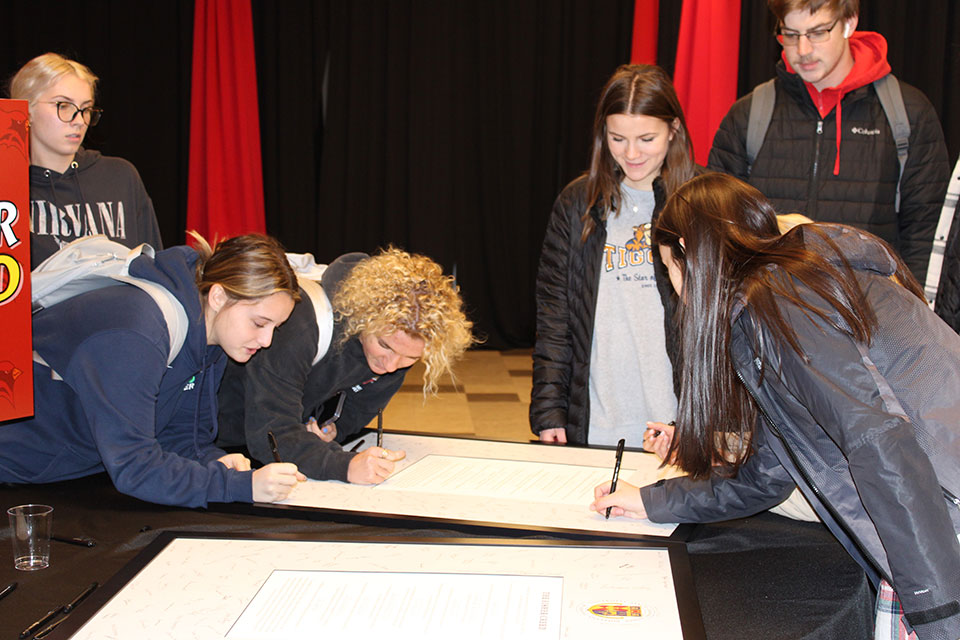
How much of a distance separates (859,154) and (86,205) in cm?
225

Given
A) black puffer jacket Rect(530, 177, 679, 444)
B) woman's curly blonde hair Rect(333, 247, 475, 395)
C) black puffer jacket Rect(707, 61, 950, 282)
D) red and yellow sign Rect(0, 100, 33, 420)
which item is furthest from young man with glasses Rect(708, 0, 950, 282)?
red and yellow sign Rect(0, 100, 33, 420)

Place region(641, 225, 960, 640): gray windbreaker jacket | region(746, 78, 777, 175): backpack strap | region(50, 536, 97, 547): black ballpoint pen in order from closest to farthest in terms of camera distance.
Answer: region(641, 225, 960, 640): gray windbreaker jacket
region(50, 536, 97, 547): black ballpoint pen
region(746, 78, 777, 175): backpack strap

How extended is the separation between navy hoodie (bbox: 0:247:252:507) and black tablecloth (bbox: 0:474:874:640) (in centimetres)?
5

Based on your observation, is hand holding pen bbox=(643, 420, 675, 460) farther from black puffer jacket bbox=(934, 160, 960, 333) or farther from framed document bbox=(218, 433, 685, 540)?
black puffer jacket bbox=(934, 160, 960, 333)

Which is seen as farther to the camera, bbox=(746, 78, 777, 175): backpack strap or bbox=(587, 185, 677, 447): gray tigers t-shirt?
bbox=(746, 78, 777, 175): backpack strap

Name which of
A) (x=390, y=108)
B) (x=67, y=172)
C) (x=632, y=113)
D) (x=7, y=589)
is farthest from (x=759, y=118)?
(x=390, y=108)

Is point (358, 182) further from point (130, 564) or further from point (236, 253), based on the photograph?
point (130, 564)

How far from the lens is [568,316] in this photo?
231 centimetres

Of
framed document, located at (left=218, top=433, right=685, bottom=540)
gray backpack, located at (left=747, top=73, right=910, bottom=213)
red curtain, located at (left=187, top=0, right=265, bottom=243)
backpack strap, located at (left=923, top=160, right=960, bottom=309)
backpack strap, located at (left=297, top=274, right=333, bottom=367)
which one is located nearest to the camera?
framed document, located at (left=218, top=433, right=685, bottom=540)

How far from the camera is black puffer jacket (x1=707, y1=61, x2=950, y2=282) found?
2.36 meters

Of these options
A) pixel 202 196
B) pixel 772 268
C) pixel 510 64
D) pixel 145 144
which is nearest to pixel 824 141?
pixel 772 268

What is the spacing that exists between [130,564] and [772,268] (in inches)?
40.8

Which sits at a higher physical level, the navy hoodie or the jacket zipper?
the jacket zipper

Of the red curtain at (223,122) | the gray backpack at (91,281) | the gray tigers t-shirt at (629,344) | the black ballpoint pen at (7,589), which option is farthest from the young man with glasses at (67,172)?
the red curtain at (223,122)
